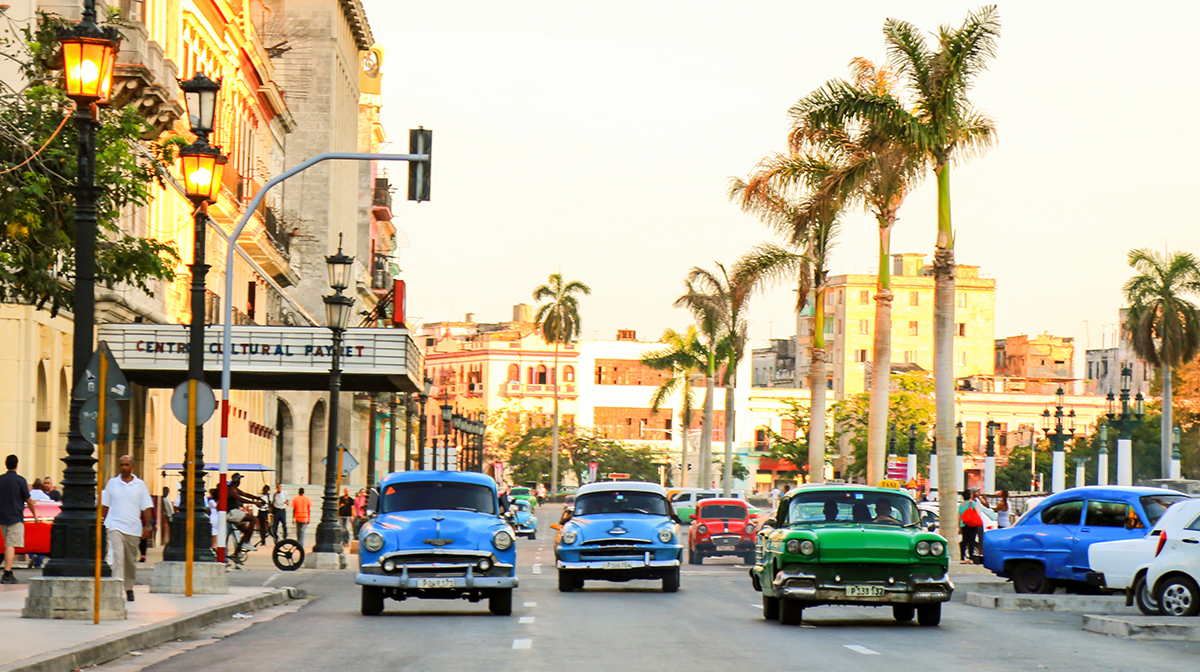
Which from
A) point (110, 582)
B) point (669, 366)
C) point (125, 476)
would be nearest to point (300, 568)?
point (125, 476)

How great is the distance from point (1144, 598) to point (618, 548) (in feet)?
29.7

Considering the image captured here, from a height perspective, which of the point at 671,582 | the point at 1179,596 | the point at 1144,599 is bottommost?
the point at 671,582

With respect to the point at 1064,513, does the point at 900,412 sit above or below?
above

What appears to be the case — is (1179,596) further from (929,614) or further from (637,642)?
(637,642)

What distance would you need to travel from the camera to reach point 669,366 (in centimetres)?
10888

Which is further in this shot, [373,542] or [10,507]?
[10,507]

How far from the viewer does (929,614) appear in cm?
2098

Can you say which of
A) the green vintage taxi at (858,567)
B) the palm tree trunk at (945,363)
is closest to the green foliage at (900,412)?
the palm tree trunk at (945,363)

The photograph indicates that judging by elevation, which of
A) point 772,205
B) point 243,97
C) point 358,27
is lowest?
point 772,205

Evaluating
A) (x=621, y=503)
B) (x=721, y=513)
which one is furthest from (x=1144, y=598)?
(x=721, y=513)

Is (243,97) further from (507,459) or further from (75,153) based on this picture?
(507,459)

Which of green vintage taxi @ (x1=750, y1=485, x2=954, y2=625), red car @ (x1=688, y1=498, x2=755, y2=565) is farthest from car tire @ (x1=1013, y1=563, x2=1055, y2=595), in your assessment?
red car @ (x1=688, y1=498, x2=755, y2=565)

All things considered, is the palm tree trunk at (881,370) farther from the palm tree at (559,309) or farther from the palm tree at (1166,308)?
the palm tree at (559,309)

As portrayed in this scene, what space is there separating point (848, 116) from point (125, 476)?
21187 mm
